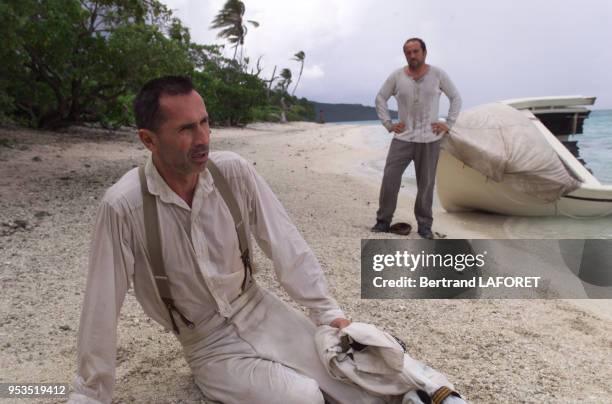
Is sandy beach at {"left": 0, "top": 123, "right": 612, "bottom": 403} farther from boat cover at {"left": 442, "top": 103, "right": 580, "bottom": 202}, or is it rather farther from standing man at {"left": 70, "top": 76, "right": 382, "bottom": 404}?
boat cover at {"left": 442, "top": 103, "right": 580, "bottom": 202}

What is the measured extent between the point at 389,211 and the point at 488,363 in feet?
11.0

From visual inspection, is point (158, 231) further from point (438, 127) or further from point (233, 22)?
point (233, 22)

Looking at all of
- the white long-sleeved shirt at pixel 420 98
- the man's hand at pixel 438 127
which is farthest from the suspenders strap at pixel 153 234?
the man's hand at pixel 438 127

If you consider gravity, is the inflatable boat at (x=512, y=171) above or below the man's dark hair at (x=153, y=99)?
below

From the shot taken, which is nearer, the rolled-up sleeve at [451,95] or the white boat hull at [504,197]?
the rolled-up sleeve at [451,95]

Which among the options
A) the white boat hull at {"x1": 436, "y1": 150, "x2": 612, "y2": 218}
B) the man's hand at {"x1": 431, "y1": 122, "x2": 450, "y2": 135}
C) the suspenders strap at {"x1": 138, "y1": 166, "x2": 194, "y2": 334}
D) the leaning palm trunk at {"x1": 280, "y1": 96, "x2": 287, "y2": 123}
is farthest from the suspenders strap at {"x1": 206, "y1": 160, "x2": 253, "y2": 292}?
the leaning palm trunk at {"x1": 280, "y1": 96, "x2": 287, "y2": 123}

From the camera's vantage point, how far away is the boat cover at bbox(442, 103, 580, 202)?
23.9 feet

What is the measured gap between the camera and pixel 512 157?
24.0 feet

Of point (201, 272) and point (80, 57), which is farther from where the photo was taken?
point (80, 57)

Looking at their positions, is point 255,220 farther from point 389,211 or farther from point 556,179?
point 556,179

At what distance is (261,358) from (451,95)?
464cm

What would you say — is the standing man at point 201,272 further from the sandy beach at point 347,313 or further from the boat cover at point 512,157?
the boat cover at point 512,157

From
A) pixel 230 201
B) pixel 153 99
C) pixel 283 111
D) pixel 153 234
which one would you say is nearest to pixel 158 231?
pixel 153 234

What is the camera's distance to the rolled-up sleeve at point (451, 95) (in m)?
6.14
